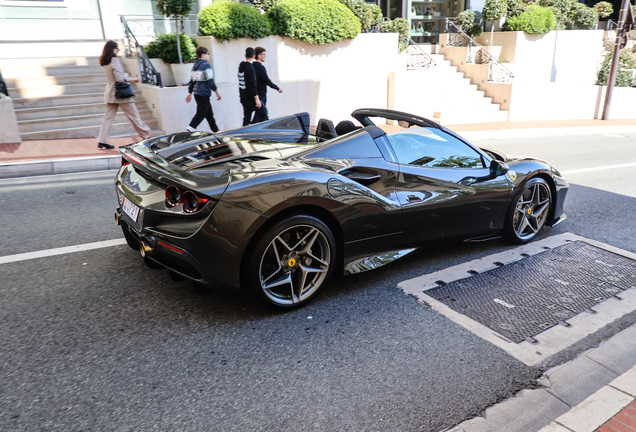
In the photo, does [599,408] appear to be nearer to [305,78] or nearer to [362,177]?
[362,177]

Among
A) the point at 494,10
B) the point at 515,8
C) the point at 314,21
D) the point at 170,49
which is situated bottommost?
the point at 170,49

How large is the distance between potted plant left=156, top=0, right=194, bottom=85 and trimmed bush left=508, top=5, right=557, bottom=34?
603 inches

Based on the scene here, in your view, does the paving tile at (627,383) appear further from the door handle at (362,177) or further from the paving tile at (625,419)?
the door handle at (362,177)

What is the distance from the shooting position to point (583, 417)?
8.38 ft

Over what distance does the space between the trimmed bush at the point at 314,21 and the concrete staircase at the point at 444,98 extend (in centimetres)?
226

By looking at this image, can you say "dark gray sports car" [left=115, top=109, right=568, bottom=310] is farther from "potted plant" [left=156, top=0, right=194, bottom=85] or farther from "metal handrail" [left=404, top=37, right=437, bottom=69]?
"metal handrail" [left=404, top=37, right=437, bottom=69]

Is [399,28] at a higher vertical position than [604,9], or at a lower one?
lower

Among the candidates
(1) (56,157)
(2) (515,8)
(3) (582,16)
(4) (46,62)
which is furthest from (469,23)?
(1) (56,157)

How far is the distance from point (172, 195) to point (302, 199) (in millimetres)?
860

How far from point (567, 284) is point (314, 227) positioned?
2.31 meters

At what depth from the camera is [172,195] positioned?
321cm

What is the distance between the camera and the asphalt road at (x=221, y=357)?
2520 mm

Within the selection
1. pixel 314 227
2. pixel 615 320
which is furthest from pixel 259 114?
pixel 615 320

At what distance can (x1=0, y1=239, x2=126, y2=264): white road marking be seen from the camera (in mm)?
4332
